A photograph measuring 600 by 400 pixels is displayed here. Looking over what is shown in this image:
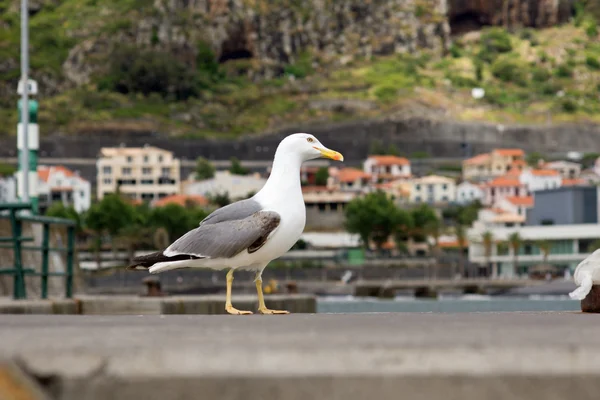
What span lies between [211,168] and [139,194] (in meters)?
9.07

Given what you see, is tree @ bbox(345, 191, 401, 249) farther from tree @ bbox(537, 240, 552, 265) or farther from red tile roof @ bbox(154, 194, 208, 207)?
red tile roof @ bbox(154, 194, 208, 207)

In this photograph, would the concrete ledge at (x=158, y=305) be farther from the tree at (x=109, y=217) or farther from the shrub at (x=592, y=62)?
the shrub at (x=592, y=62)

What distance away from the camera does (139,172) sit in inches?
5856

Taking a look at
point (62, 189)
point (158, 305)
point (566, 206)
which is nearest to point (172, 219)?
point (62, 189)

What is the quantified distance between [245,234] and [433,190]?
13804cm

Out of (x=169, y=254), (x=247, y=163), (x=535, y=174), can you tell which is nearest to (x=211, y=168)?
Result: (x=247, y=163)

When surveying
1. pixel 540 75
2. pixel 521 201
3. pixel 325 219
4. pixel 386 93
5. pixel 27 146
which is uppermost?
pixel 540 75

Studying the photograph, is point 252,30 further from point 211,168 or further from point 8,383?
point 8,383

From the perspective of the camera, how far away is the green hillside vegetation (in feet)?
547

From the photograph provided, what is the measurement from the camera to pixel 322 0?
655 ft

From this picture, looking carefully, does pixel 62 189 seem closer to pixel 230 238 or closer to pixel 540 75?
pixel 540 75

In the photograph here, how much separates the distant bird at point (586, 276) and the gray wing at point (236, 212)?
145 centimetres


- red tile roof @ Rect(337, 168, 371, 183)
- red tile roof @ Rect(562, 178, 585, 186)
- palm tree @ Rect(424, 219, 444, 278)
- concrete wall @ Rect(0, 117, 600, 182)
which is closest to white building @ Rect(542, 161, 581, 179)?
red tile roof @ Rect(562, 178, 585, 186)

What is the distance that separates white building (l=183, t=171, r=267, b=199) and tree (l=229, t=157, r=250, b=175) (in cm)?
292
